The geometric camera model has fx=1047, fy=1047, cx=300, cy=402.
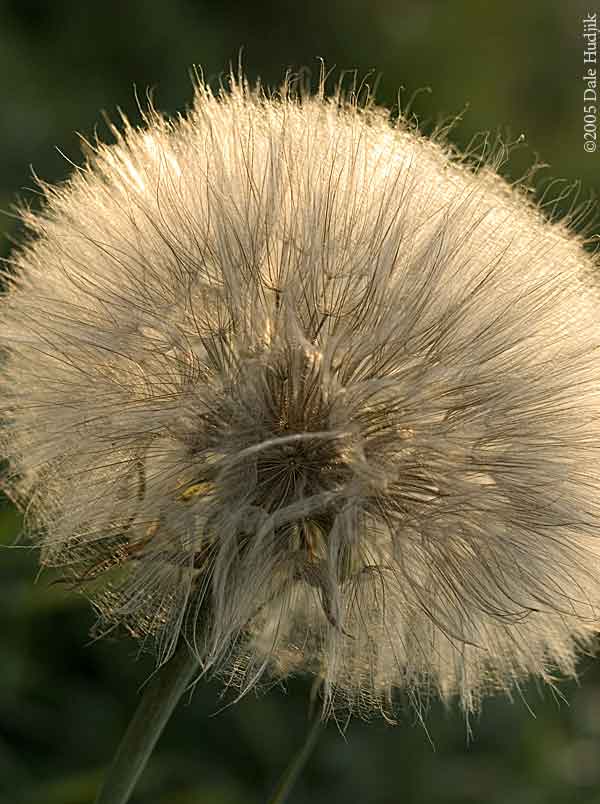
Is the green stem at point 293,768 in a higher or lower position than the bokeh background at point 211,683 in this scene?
lower

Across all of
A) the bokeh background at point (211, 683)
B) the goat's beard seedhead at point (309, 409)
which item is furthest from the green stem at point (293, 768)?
the bokeh background at point (211, 683)

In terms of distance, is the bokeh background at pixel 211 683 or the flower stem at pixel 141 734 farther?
the bokeh background at pixel 211 683

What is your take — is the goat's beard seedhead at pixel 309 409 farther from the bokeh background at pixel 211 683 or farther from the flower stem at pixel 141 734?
the bokeh background at pixel 211 683

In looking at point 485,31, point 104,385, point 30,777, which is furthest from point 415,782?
point 485,31

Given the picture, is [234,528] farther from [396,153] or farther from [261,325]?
[396,153]

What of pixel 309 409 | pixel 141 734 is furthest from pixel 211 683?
pixel 309 409
